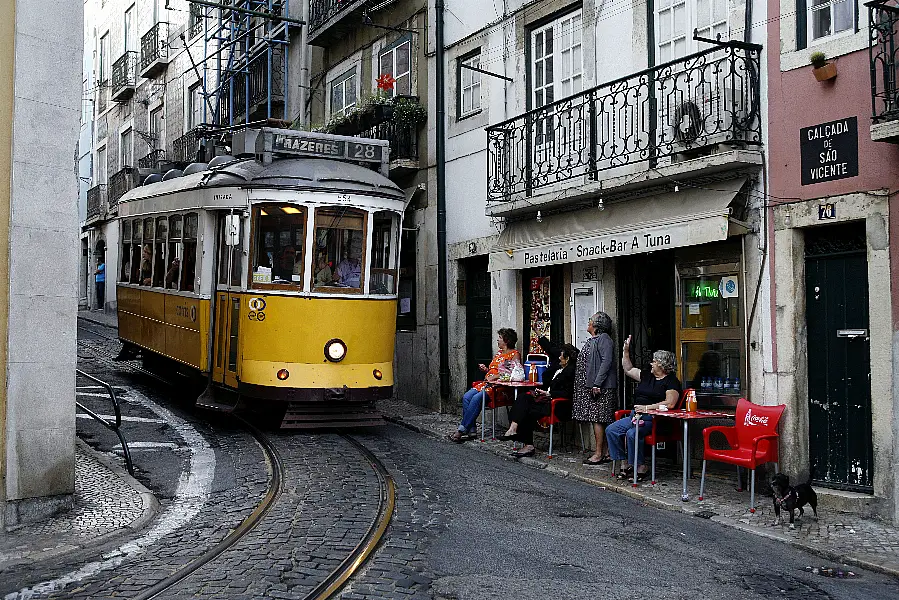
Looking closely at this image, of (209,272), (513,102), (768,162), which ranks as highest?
(513,102)

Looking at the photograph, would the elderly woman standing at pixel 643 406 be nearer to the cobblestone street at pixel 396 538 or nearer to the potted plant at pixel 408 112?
the cobblestone street at pixel 396 538

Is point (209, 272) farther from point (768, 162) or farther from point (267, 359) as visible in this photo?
point (768, 162)

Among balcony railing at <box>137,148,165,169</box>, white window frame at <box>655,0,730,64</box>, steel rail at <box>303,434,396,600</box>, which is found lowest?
steel rail at <box>303,434,396,600</box>

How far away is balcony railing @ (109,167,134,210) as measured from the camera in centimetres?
2966

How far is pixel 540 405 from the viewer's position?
11.0 meters

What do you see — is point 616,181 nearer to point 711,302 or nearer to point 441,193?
point 711,302

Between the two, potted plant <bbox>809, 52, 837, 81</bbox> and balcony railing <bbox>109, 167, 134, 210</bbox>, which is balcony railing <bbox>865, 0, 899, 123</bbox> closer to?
potted plant <bbox>809, 52, 837, 81</bbox>

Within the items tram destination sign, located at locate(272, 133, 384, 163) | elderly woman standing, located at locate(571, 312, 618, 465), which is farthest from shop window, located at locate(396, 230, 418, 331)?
elderly woman standing, located at locate(571, 312, 618, 465)

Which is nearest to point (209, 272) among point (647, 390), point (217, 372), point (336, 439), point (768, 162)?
point (217, 372)

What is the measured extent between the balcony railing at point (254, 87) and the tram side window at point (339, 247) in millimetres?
10517

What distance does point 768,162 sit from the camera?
366 inches

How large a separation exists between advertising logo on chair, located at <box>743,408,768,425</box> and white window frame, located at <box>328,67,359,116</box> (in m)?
10.6

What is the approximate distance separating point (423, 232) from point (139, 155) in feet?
61.0

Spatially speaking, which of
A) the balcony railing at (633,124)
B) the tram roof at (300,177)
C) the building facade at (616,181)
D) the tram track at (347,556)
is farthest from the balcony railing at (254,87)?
the tram track at (347,556)
